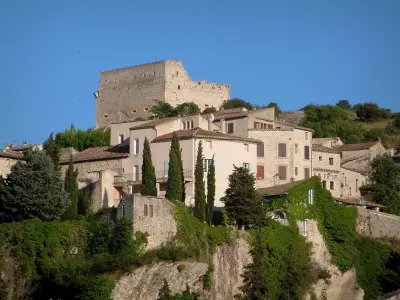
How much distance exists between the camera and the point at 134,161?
64.2 meters

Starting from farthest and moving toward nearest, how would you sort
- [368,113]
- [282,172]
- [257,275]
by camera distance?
1. [368,113]
2. [282,172]
3. [257,275]

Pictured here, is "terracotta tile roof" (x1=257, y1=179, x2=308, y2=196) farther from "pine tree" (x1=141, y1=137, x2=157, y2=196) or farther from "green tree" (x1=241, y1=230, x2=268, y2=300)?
"pine tree" (x1=141, y1=137, x2=157, y2=196)

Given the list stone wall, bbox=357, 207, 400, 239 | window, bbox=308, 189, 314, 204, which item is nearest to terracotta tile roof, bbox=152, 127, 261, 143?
window, bbox=308, 189, 314, 204

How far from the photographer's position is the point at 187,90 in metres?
95.9

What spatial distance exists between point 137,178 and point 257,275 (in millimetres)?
11999

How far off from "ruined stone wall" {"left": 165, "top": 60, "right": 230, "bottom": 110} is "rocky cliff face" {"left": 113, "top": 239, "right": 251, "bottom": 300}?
136ft

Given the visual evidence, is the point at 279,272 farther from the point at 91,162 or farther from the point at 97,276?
the point at 91,162

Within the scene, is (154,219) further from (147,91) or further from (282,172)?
(147,91)

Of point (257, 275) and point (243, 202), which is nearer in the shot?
point (257, 275)

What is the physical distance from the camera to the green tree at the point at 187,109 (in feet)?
280

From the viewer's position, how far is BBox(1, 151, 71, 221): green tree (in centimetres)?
5459

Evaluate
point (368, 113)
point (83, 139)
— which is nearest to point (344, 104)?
point (368, 113)

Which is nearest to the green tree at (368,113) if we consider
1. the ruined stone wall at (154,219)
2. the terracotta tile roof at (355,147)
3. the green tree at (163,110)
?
the green tree at (163,110)

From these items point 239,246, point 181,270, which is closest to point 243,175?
point 239,246
